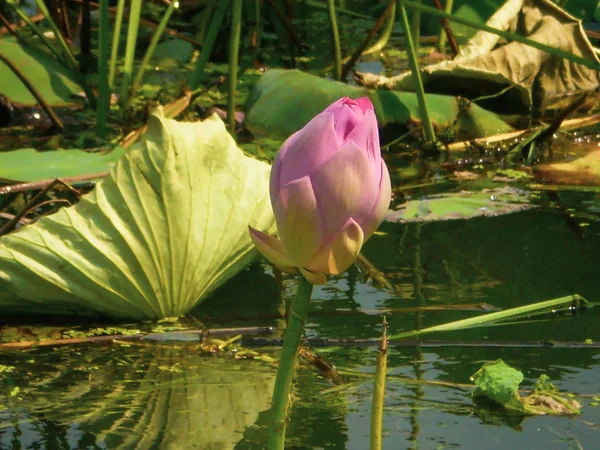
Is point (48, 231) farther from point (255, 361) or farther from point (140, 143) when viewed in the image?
point (255, 361)

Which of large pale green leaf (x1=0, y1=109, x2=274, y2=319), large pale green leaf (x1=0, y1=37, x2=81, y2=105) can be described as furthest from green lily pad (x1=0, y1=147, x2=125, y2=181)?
large pale green leaf (x1=0, y1=37, x2=81, y2=105)

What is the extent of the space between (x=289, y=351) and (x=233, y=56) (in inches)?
77.0

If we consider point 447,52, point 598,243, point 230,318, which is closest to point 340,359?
point 230,318

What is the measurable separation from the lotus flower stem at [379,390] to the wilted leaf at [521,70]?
2226 mm

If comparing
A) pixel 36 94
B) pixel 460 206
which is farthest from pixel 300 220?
pixel 36 94

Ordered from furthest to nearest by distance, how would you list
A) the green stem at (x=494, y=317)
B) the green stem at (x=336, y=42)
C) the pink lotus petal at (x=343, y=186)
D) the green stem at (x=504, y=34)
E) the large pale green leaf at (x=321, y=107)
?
the green stem at (x=336, y=42) < the large pale green leaf at (x=321, y=107) < the green stem at (x=504, y=34) < the green stem at (x=494, y=317) < the pink lotus petal at (x=343, y=186)

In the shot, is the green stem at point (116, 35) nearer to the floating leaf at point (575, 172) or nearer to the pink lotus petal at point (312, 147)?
the floating leaf at point (575, 172)

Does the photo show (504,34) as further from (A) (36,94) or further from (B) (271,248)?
(B) (271,248)

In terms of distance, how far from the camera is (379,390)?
767 millimetres

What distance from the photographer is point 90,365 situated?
1423 millimetres

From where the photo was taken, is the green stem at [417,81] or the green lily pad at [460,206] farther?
the green stem at [417,81]

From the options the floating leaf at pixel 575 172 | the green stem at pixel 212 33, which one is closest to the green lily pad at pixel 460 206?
the floating leaf at pixel 575 172

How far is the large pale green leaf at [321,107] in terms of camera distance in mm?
2621

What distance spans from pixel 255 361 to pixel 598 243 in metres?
0.85
